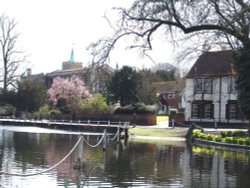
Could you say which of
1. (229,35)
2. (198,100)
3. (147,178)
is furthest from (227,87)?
(147,178)

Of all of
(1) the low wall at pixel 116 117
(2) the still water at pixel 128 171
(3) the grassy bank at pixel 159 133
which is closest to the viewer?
(2) the still water at pixel 128 171

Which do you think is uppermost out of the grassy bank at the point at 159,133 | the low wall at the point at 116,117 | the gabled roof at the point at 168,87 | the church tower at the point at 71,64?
the church tower at the point at 71,64

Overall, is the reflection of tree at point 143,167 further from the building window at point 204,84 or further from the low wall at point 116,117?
the low wall at point 116,117

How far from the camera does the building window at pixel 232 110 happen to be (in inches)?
2401

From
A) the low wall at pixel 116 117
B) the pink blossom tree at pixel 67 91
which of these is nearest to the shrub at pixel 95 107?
the low wall at pixel 116 117

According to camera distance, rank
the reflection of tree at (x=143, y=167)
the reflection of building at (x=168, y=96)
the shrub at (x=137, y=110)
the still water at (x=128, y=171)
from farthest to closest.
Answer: the reflection of building at (x=168, y=96) → the shrub at (x=137, y=110) → the reflection of tree at (x=143, y=167) → the still water at (x=128, y=171)

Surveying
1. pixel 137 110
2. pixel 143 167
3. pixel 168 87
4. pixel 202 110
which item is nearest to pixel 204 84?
pixel 143 167

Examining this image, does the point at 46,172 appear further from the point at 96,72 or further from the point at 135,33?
the point at 135,33

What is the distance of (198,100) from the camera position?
64875 mm

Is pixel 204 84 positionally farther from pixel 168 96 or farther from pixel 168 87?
pixel 168 96

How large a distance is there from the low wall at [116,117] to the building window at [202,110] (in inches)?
220

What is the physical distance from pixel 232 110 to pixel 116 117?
50.2 ft

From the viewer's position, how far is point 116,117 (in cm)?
6719

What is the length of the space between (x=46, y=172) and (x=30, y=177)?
138 cm
